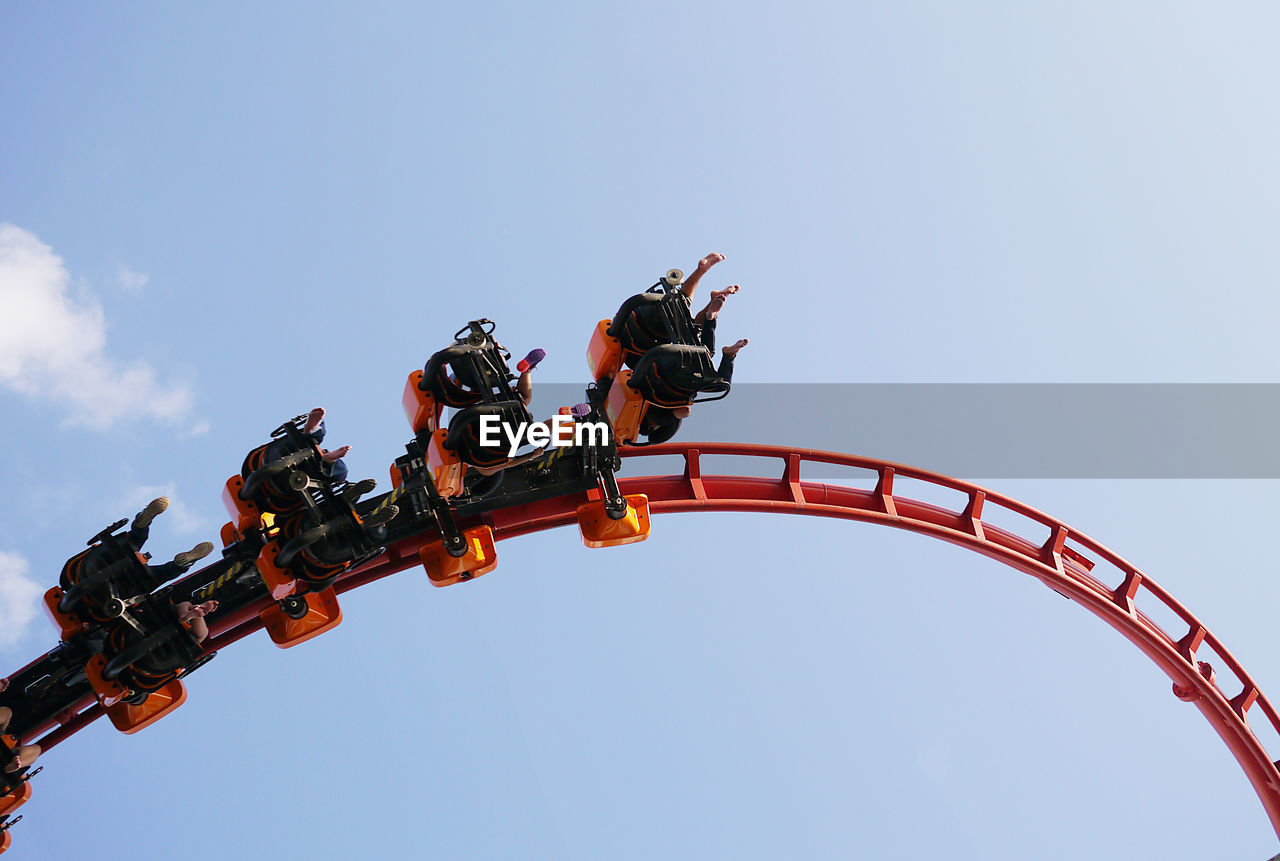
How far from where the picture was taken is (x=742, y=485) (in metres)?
8.88

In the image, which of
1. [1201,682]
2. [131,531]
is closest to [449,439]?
[131,531]

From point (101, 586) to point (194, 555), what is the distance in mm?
582

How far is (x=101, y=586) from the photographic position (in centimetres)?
694

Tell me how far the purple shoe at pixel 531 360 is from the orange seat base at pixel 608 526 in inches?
47.3

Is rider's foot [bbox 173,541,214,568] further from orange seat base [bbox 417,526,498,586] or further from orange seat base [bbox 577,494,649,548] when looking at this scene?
orange seat base [bbox 577,494,649,548]

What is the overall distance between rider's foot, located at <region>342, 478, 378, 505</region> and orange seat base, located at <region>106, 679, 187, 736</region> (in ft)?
5.59

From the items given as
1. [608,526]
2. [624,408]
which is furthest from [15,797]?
[624,408]

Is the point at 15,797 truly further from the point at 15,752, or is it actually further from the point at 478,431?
the point at 478,431

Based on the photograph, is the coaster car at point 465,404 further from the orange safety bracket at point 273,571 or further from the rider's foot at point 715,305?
the rider's foot at point 715,305

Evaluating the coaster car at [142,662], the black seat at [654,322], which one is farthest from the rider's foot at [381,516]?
the black seat at [654,322]

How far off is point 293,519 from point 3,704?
224 centimetres

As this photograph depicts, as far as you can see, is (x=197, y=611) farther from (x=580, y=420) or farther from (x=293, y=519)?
(x=580, y=420)

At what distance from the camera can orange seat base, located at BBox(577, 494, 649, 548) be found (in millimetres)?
7961

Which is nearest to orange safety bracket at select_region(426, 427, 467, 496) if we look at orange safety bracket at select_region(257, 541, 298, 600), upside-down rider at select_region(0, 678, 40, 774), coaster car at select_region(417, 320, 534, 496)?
coaster car at select_region(417, 320, 534, 496)
